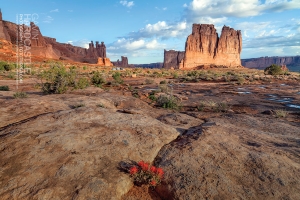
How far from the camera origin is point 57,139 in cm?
354

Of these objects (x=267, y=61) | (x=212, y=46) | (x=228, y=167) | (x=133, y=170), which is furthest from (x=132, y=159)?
(x=267, y=61)

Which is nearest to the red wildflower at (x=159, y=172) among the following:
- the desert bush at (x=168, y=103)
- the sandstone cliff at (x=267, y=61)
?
the desert bush at (x=168, y=103)

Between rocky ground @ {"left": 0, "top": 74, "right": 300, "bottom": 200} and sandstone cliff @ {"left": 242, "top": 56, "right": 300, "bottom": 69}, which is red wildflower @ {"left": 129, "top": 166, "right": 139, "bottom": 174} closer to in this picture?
rocky ground @ {"left": 0, "top": 74, "right": 300, "bottom": 200}

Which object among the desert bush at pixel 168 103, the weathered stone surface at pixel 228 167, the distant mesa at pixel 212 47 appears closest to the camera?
the weathered stone surface at pixel 228 167

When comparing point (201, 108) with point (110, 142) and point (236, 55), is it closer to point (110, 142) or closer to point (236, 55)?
point (110, 142)

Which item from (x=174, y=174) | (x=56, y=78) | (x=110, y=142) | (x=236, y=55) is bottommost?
(x=174, y=174)

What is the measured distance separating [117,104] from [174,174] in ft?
17.6

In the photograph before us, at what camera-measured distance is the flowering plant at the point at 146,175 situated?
274cm

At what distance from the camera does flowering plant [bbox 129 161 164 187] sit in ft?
9.00

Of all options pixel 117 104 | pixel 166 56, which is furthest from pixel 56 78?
pixel 166 56

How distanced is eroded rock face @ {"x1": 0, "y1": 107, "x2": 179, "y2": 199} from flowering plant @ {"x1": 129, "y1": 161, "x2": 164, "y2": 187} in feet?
0.36

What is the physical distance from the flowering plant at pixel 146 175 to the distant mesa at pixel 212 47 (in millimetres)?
83052

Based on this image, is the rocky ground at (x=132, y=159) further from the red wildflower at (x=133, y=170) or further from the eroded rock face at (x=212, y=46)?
the eroded rock face at (x=212, y=46)

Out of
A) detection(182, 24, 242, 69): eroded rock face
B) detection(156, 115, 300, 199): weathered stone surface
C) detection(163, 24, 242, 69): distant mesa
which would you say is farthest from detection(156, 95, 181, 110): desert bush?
detection(182, 24, 242, 69): eroded rock face
